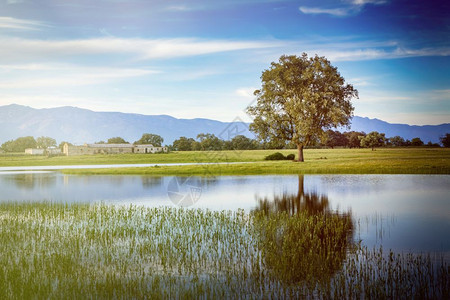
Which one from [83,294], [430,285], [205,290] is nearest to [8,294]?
[83,294]

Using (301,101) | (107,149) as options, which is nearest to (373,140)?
(301,101)

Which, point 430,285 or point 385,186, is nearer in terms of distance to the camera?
point 430,285

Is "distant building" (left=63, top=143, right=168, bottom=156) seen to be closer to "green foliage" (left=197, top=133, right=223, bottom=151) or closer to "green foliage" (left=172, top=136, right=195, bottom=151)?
"green foliage" (left=172, top=136, right=195, bottom=151)

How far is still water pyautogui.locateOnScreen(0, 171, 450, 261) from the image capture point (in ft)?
55.2

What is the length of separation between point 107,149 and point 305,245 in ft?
408

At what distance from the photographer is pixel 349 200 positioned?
88.6ft

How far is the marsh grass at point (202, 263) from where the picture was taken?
10.1m

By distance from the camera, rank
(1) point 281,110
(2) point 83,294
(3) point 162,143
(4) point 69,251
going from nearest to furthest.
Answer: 1. (2) point 83,294
2. (4) point 69,251
3. (1) point 281,110
4. (3) point 162,143

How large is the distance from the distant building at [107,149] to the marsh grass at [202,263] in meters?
114

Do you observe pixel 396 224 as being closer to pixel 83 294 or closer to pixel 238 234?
pixel 238 234

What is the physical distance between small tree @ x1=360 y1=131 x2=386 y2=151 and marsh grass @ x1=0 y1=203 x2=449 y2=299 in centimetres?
10283

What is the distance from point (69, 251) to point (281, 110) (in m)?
53.7

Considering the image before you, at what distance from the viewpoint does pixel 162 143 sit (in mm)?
147625

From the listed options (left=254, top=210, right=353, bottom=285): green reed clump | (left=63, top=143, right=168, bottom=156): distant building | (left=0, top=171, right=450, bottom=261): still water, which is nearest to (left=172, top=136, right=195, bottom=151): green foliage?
(left=63, top=143, right=168, bottom=156): distant building
